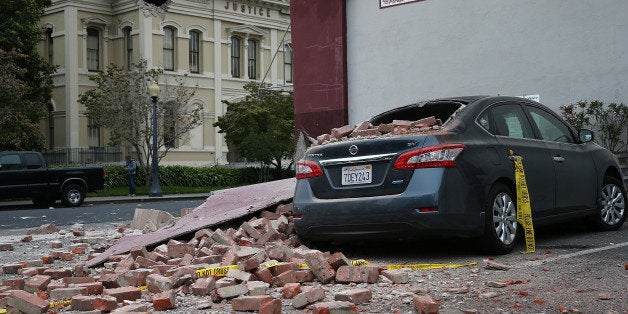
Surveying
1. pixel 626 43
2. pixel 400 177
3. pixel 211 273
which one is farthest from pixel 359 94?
pixel 211 273

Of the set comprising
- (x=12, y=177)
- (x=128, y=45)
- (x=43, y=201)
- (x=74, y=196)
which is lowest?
(x=43, y=201)

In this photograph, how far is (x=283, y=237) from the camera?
869 cm

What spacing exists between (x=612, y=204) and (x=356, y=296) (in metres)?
5.27

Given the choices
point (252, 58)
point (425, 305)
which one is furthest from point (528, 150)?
point (252, 58)

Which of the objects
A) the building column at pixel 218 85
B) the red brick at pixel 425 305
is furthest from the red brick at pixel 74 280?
the building column at pixel 218 85

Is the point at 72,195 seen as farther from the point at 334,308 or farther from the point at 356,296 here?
the point at 334,308

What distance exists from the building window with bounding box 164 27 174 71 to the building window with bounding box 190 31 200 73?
1.36 meters

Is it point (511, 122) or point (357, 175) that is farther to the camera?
point (511, 122)

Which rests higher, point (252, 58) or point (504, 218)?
point (252, 58)

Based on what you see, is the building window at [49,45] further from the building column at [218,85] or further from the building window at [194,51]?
the building column at [218,85]

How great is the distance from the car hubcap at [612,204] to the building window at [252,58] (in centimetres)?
4232

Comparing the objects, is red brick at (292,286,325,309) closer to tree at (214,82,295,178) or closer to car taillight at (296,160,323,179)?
car taillight at (296,160,323,179)

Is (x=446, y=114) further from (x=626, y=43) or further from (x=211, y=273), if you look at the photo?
(x=626, y=43)

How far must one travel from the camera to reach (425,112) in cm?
893
